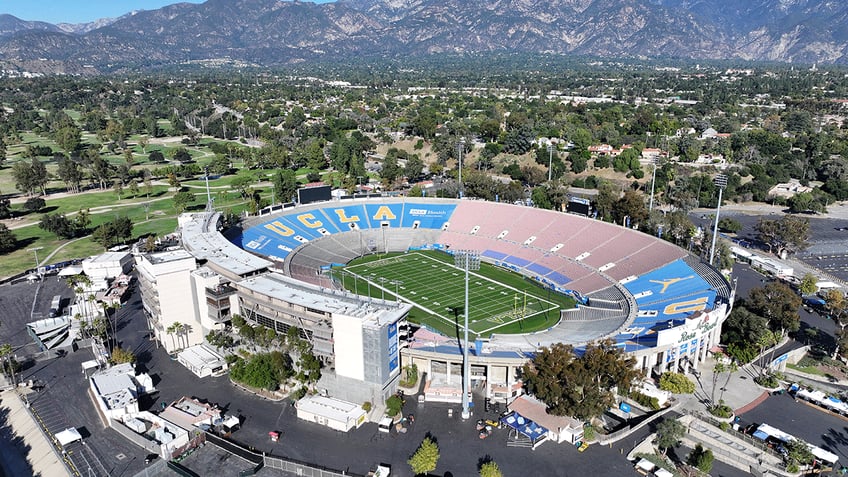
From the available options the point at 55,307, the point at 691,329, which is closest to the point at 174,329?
the point at 55,307

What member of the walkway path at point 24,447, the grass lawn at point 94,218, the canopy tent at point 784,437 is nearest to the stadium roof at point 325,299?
the walkway path at point 24,447

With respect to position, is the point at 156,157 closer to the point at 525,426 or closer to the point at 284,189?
the point at 284,189

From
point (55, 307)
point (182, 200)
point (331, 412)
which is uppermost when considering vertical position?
point (182, 200)

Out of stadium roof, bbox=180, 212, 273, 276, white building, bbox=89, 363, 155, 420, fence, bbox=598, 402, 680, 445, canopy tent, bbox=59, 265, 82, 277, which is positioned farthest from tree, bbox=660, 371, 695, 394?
canopy tent, bbox=59, 265, 82, 277

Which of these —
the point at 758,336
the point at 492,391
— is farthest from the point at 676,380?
the point at 492,391

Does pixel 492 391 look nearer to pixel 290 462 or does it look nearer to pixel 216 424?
→ pixel 290 462
